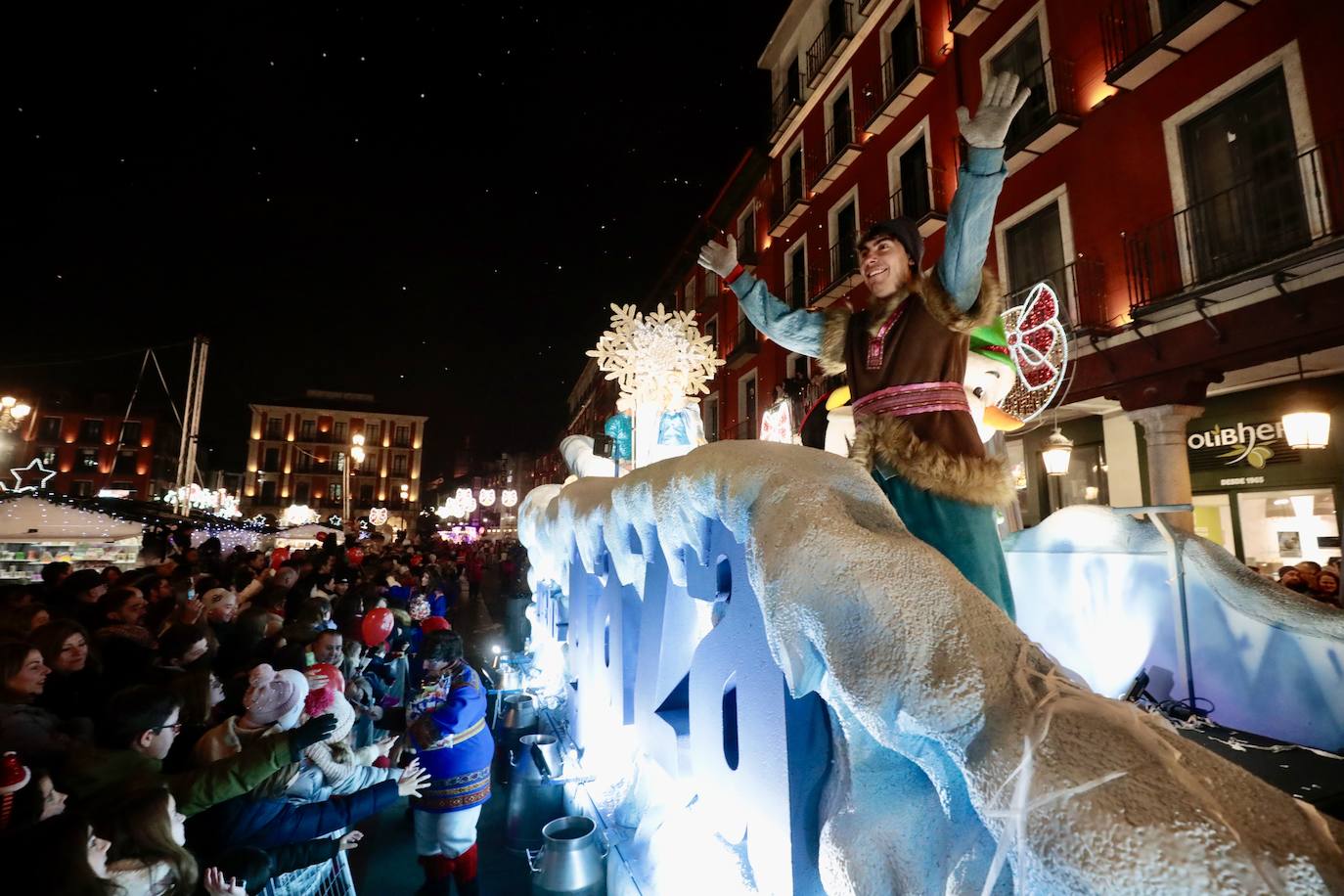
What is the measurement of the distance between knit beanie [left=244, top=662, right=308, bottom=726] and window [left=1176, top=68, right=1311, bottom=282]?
10156mm

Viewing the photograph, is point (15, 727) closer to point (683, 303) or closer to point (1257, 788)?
point (1257, 788)

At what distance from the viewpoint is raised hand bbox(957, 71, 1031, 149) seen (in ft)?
6.21

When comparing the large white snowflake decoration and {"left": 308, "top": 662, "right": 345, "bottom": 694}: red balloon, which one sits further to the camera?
the large white snowflake decoration

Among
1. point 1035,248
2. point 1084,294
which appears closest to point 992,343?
point 1084,294

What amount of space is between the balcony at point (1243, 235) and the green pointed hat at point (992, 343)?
23.0 feet

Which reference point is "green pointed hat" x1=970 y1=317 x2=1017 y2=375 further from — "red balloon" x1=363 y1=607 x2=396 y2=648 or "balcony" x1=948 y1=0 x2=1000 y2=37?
"balcony" x1=948 y1=0 x2=1000 y2=37

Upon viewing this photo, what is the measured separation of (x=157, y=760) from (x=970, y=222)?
3.98 metres

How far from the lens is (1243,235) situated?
26.7 feet

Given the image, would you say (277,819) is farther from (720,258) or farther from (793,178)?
(793,178)

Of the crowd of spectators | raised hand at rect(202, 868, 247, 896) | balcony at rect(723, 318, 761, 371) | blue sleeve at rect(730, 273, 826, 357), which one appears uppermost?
balcony at rect(723, 318, 761, 371)

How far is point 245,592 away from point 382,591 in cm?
183

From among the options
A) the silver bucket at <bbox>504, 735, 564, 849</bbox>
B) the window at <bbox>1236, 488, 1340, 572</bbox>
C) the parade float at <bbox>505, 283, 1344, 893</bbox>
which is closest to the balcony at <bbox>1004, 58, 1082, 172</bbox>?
the window at <bbox>1236, 488, 1340, 572</bbox>

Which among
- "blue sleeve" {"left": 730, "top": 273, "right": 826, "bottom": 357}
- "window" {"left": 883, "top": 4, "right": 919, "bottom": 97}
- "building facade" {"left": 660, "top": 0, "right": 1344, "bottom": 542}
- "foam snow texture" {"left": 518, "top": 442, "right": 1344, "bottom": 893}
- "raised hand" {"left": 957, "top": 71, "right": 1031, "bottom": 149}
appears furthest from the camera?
"window" {"left": 883, "top": 4, "right": 919, "bottom": 97}

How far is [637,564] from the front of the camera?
3258 mm
